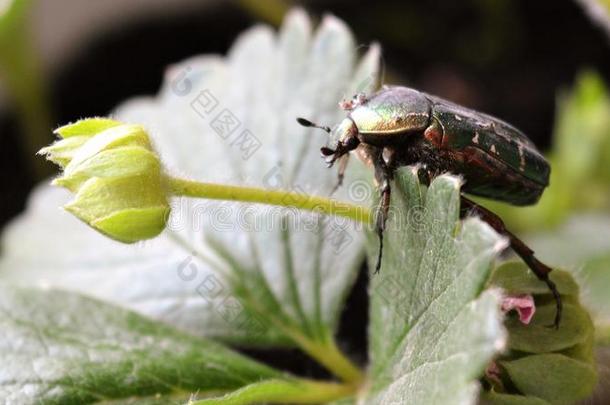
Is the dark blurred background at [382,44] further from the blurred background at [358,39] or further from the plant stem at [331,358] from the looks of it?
the plant stem at [331,358]

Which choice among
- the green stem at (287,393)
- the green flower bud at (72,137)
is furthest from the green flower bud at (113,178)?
→ the green stem at (287,393)

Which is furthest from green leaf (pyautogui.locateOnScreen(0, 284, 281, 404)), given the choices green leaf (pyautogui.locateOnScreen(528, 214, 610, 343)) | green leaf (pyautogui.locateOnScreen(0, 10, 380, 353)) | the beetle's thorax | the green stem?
green leaf (pyautogui.locateOnScreen(528, 214, 610, 343))

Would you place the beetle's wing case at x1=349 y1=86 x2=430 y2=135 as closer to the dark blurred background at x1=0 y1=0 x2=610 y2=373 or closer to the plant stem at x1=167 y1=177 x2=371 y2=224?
the plant stem at x1=167 y1=177 x2=371 y2=224

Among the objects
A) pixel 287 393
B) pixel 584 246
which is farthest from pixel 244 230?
pixel 584 246

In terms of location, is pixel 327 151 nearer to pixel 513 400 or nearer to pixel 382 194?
pixel 382 194

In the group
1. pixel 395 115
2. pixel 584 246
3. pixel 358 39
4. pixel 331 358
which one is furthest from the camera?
pixel 358 39

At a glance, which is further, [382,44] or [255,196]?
[382,44]

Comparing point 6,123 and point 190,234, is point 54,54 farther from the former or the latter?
point 190,234
